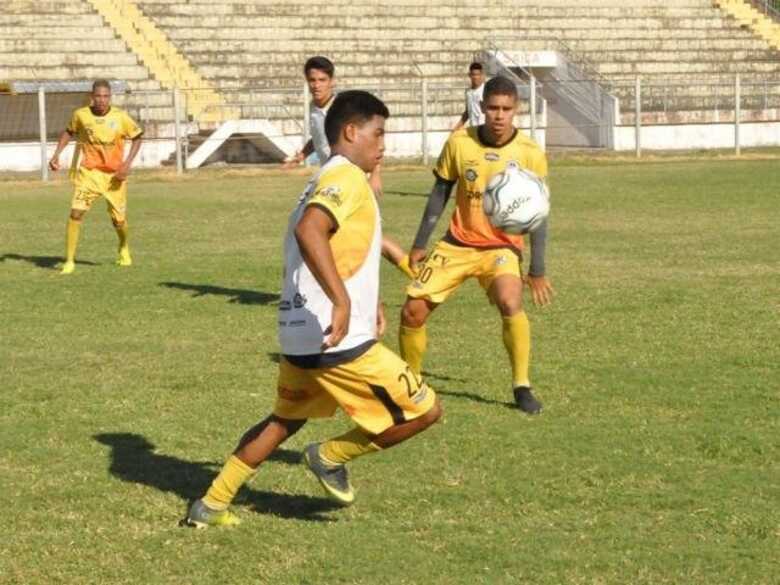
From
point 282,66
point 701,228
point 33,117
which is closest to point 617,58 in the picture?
point 282,66

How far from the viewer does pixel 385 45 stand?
42.0 m

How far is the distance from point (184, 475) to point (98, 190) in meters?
9.71

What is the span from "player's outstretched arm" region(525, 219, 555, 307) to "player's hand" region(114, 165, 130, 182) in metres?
8.12

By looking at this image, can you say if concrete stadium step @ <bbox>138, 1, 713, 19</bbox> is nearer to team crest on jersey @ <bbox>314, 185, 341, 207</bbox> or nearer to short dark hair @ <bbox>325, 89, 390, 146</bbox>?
short dark hair @ <bbox>325, 89, 390, 146</bbox>

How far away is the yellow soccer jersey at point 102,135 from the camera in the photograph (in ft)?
54.3

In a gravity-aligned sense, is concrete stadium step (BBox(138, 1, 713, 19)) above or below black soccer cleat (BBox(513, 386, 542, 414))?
above

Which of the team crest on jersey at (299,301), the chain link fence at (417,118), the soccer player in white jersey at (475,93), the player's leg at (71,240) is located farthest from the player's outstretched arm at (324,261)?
the chain link fence at (417,118)

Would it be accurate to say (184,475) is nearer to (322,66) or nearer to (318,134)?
(322,66)

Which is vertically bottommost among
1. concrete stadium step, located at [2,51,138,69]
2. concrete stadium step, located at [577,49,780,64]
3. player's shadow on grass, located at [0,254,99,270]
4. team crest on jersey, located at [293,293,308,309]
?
player's shadow on grass, located at [0,254,99,270]

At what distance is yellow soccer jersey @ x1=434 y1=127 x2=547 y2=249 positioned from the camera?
30.4ft

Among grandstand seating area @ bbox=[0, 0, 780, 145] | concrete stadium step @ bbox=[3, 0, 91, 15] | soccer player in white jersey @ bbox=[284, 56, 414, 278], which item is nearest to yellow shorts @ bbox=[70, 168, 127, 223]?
soccer player in white jersey @ bbox=[284, 56, 414, 278]

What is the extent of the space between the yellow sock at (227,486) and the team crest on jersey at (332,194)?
120cm

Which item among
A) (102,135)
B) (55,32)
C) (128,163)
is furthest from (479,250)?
(55,32)

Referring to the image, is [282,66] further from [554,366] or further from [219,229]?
[554,366]
